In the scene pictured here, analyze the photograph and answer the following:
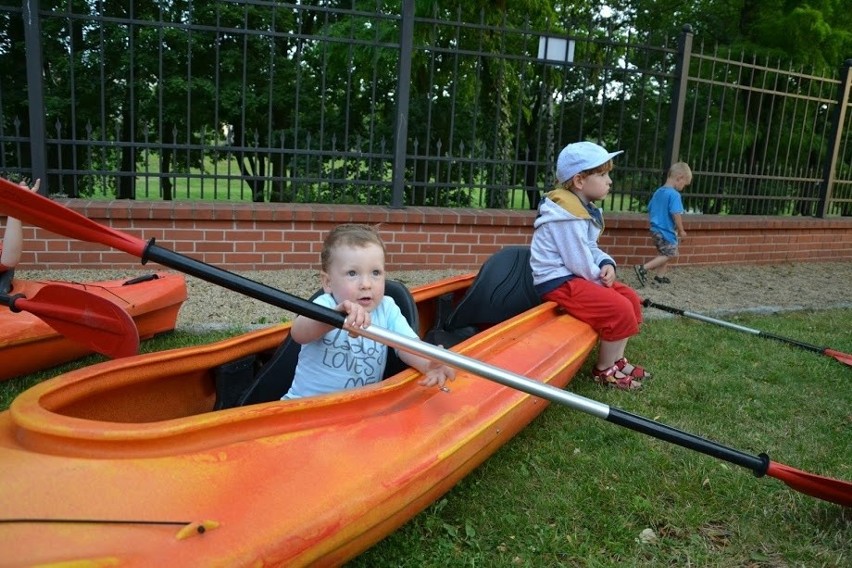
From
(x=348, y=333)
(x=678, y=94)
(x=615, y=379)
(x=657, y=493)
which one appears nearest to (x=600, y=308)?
(x=615, y=379)

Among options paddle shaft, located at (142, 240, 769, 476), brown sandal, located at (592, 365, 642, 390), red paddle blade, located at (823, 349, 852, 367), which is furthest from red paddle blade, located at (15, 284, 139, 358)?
red paddle blade, located at (823, 349, 852, 367)

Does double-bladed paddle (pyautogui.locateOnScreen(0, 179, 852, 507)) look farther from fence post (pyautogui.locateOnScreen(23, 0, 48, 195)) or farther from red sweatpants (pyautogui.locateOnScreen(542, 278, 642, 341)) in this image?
fence post (pyautogui.locateOnScreen(23, 0, 48, 195))

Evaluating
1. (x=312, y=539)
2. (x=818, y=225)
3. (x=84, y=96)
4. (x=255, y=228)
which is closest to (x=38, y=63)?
(x=255, y=228)

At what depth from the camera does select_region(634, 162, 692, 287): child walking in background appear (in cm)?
679

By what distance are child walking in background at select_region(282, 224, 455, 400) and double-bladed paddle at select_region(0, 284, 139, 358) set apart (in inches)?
25.5

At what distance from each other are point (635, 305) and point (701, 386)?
0.57 meters

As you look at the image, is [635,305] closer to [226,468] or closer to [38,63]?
[226,468]

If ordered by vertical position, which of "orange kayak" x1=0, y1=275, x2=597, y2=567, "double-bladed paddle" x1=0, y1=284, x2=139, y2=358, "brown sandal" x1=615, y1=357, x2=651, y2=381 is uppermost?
"double-bladed paddle" x1=0, y1=284, x2=139, y2=358

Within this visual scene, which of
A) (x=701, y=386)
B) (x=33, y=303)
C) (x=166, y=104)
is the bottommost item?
(x=701, y=386)

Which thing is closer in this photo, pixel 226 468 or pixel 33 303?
pixel 226 468

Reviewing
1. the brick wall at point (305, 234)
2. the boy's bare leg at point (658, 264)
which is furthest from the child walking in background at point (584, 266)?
the boy's bare leg at point (658, 264)

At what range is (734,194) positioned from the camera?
8422 mm

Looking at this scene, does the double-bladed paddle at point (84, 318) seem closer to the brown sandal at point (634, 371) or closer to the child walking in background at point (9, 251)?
the child walking in background at point (9, 251)

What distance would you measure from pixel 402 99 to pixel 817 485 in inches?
197
